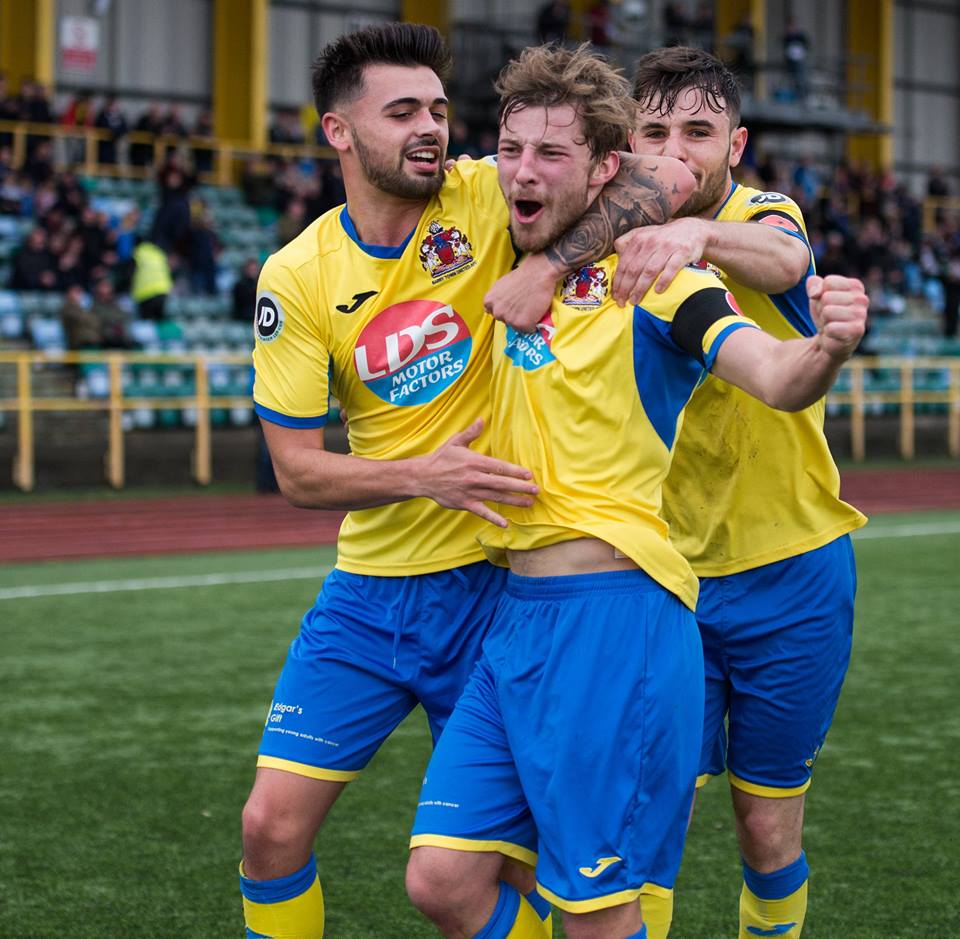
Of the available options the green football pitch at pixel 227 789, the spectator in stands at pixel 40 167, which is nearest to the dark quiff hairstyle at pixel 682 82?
the green football pitch at pixel 227 789

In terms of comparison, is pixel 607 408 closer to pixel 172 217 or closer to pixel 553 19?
pixel 172 217

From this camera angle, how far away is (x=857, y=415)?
2205cm

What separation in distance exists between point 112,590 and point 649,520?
25.7 feet

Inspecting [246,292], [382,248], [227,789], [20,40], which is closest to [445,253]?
[382,248]

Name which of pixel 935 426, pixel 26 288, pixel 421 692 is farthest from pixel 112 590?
pixel 935 426

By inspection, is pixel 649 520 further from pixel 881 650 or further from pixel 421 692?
pixel 881 650

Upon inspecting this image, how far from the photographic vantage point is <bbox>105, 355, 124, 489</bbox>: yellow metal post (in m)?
16.6

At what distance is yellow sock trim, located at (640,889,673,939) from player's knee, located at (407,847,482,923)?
1.08 feet

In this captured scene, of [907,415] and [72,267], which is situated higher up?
[72,267]

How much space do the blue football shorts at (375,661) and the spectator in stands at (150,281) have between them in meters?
15.4

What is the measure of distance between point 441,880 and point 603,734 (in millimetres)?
420

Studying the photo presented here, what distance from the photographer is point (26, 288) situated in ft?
60.1

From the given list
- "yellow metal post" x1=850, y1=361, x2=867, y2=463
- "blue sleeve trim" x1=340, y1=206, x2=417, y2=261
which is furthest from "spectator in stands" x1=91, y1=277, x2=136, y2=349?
"blue sleeve trim" x1=340, y1=206, x2=417, y2=261

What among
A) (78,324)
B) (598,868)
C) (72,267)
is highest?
(72,267)
